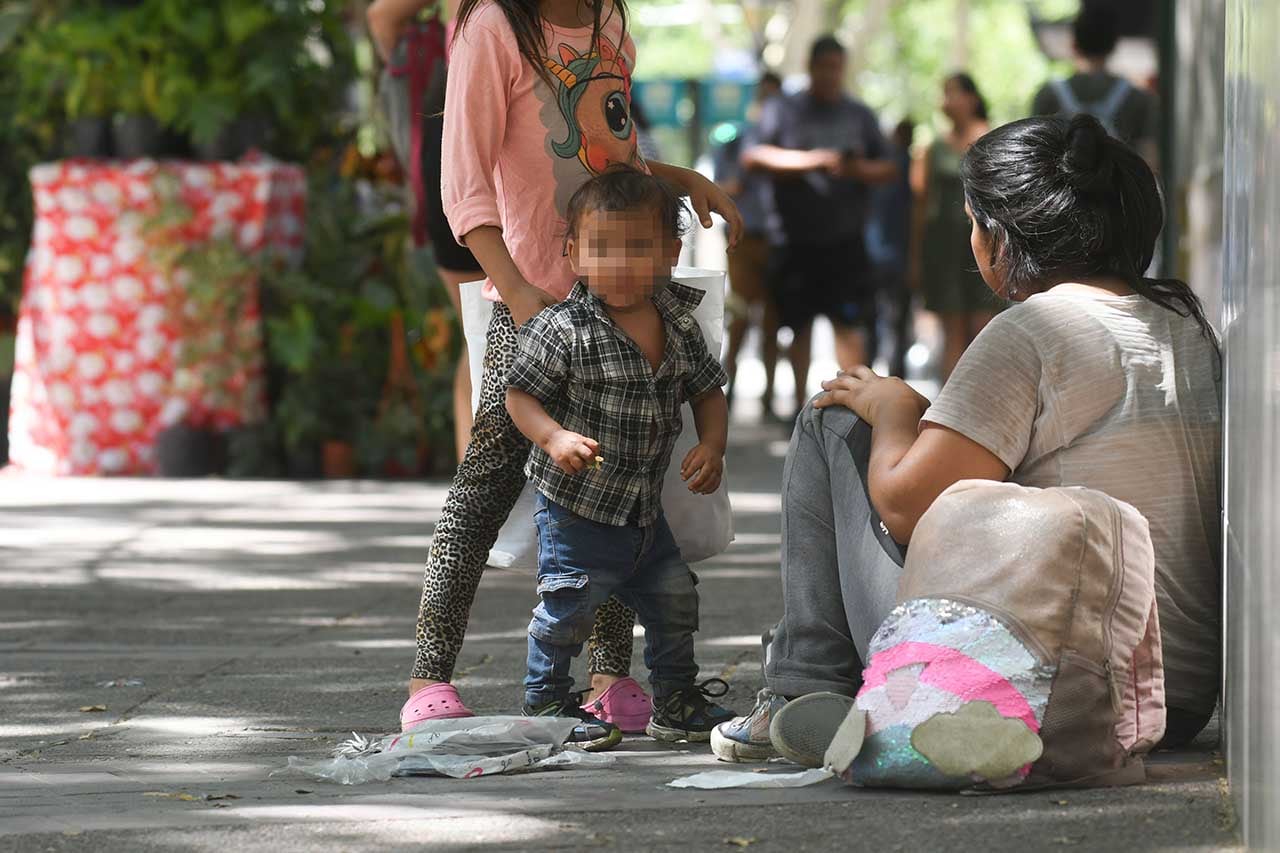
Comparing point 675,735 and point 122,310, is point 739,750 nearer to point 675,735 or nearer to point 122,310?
point 675,735

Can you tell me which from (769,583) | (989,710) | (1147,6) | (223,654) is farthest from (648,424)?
(1147,6)

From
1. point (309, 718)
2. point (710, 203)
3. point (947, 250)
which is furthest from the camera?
point (947, 250)

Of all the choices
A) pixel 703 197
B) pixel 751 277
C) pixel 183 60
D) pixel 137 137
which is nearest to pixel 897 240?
pixel 751 277

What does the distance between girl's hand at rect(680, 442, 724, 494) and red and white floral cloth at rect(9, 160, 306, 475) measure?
19.3ft

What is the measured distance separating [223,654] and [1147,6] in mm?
10809

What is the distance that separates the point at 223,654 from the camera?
17.4 feet

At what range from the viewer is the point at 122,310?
31.6 ft

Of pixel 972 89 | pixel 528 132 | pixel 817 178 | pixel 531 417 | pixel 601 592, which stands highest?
pixel 972 89

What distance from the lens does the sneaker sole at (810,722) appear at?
3613 millimetres

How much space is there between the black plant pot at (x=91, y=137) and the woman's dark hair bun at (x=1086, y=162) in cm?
686

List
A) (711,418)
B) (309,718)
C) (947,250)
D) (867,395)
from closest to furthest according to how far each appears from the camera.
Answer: (867,395) < (711,418) < (309,718) < (947,250)

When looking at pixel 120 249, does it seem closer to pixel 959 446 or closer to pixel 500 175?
pixel 500 175

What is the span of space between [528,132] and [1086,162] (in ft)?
3.64

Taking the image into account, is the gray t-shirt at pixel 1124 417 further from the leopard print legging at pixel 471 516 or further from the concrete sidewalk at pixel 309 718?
the leopard print legging at pixel 471 516
